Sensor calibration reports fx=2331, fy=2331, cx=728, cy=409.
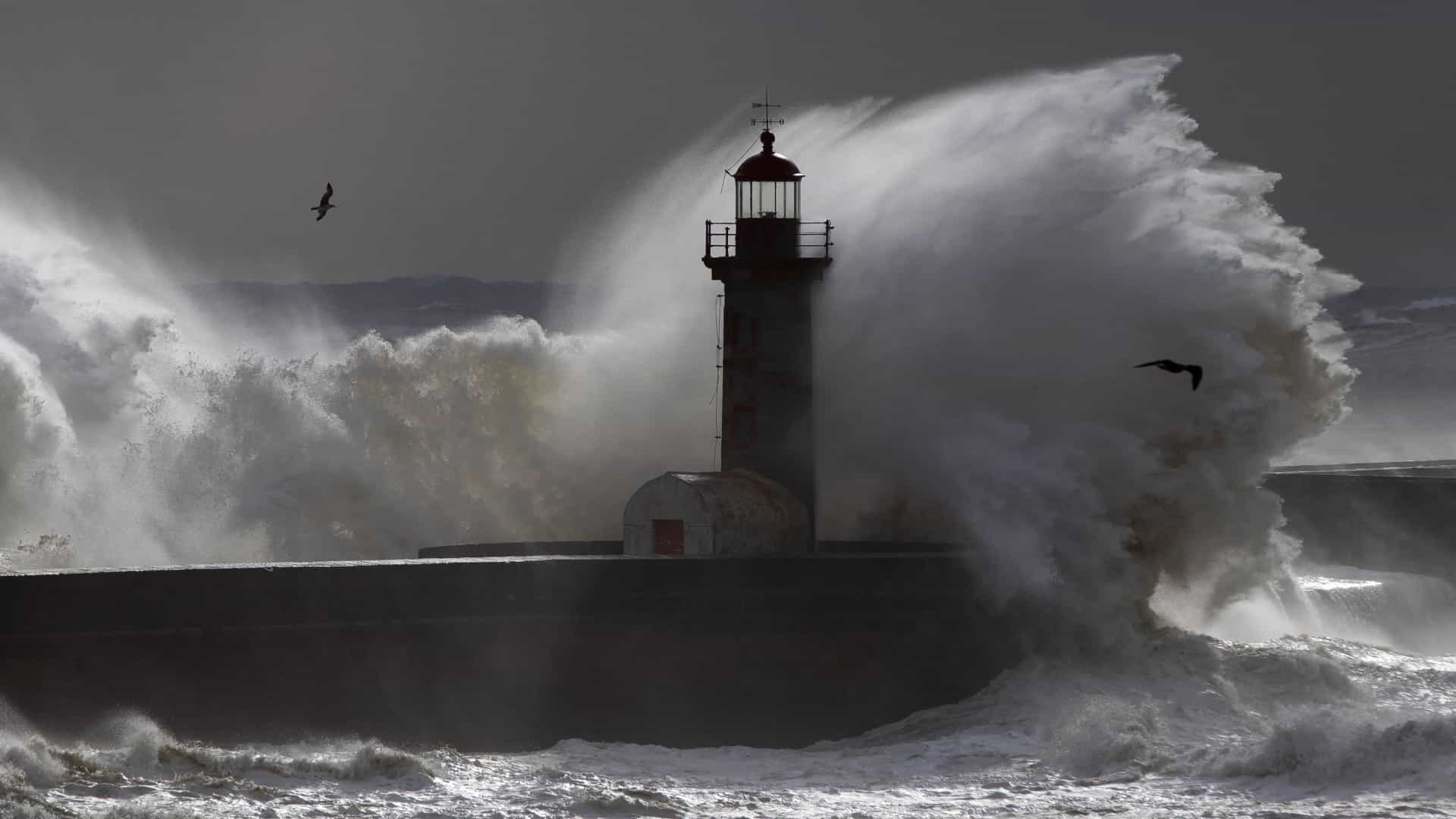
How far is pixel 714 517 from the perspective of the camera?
19203mm

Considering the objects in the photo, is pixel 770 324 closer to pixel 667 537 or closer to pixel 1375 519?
pixel 667 537

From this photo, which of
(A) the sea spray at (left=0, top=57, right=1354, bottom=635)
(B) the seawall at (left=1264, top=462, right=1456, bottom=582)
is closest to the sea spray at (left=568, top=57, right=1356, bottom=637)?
(A) the sea spray at (left=0, top=57, right=1354, bottom=635)

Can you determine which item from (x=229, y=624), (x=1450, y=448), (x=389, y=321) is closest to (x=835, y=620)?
(x=229, y=624)

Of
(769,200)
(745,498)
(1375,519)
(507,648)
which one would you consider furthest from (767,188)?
(1375,519)

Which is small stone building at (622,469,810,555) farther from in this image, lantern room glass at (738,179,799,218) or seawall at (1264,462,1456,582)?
seawall at (1264,462,1456,582)

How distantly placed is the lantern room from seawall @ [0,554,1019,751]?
352cm

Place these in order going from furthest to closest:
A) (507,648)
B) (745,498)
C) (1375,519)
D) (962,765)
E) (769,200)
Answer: (1375,519) < (769,200) < (745,498) < (962,765) < (507,648)

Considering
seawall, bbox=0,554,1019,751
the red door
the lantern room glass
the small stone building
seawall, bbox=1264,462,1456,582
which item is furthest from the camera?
seawall, bbox=1264,462,1456,582

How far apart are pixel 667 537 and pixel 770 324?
6.84 feet

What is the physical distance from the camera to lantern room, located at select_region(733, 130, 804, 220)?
66.8ft

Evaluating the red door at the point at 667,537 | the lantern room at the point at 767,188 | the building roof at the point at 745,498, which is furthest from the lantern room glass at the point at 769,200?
the red door at the point at 667,537

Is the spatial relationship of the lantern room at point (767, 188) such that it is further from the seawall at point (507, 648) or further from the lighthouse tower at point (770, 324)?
the seawall at point (507, 648)

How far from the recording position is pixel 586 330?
2612 cm

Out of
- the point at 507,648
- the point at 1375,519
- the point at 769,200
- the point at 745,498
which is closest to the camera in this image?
the point at 507,648
